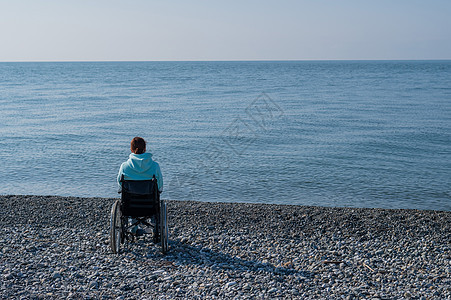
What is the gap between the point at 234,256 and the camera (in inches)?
277

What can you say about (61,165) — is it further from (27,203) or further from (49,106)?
(49,106)

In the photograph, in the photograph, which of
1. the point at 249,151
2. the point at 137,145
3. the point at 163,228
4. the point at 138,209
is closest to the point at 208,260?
the point at 163,228

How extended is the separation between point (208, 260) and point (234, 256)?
46 cm

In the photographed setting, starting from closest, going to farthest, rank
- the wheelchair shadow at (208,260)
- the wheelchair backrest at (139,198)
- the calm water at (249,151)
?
the wheelchair shadow at (208,260), the wheelchair backrest at (139,198), the calm water at (249,151)

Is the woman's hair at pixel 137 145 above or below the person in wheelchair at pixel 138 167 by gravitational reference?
above

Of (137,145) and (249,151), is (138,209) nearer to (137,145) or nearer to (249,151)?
(137,145)

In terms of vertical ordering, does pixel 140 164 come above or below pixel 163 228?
above

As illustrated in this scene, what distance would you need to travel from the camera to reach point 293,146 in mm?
19578

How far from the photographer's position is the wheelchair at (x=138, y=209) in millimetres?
6699

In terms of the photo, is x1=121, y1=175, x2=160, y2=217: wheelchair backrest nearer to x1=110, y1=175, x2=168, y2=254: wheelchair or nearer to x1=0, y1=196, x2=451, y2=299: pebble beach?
x1=110, y1=175, x2=168, y2=254: wheelchair


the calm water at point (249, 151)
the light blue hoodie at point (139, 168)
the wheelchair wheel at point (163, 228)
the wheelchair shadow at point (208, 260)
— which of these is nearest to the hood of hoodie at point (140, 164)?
the light blue hoodie at point (139, 168)

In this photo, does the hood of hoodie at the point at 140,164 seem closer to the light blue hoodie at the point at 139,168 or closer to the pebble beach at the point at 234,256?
the light blue hoodie at the point at 139,168

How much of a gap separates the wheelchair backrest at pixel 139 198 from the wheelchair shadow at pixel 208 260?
2.20 feet

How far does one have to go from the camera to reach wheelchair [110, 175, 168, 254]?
22.0 feet
